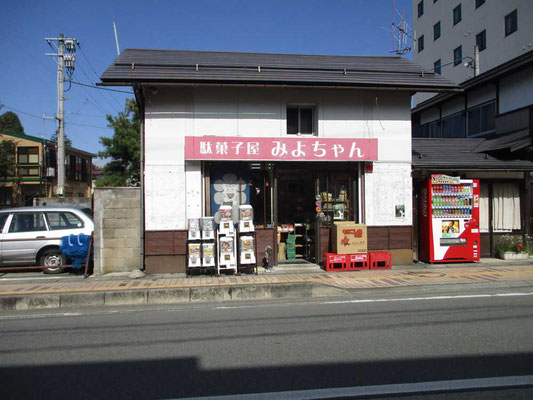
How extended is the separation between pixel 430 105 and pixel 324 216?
11231 mm

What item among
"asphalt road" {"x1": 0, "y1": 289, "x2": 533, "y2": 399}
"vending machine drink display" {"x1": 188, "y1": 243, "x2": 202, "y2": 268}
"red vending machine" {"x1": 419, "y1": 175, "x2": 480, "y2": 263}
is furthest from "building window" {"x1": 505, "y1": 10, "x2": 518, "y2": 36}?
"vending machine drink display" {"x1": 188, "y1": 243, "x2": 202, "y2": 268}

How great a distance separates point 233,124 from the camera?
10789 mm

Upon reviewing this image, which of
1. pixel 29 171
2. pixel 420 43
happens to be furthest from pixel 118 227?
pixel 420 43

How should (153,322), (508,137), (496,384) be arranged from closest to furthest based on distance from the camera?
1. (496,384)
2. (153,322)
3. (508,137)

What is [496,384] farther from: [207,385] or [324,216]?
[324,216]

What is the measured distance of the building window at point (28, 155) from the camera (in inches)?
1249

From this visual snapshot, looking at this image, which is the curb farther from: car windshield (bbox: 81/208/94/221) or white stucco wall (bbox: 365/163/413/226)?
car windshield (bbox: 81/208/94/221)

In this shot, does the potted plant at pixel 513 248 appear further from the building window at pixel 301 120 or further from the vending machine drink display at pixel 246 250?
the vending machine drink display at pixel 246 250

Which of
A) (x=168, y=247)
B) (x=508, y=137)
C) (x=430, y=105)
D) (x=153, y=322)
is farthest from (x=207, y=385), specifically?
(x=430, y=105)

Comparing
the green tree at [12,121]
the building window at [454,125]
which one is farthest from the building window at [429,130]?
the green tree at [12,121]

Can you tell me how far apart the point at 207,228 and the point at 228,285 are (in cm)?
197

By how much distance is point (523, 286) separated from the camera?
28.6ft

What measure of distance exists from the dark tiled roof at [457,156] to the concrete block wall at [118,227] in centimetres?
800

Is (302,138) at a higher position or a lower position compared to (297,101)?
lower
